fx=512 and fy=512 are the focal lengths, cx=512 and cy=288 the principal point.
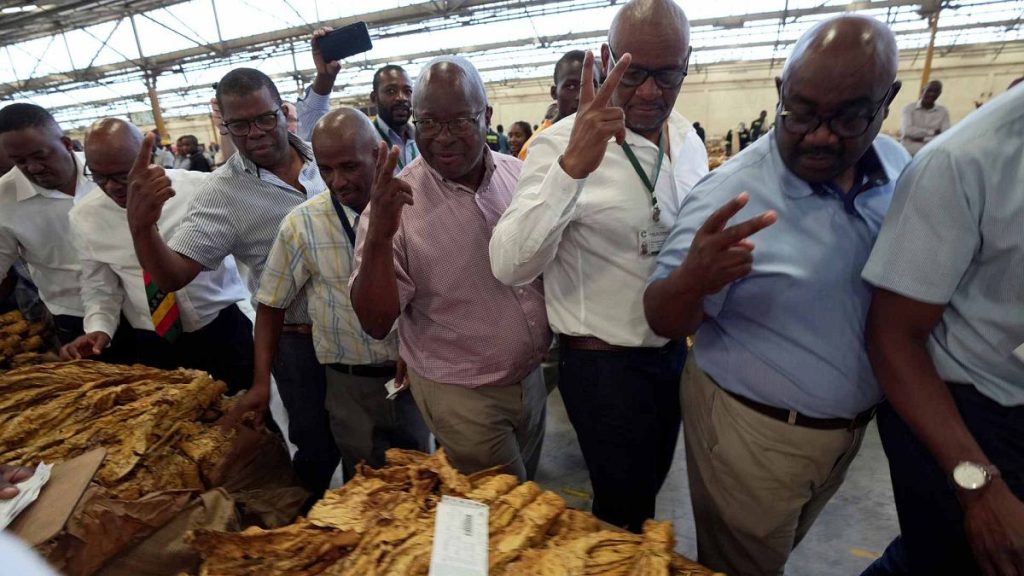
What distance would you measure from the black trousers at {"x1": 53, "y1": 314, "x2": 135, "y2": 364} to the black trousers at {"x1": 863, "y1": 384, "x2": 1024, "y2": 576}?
3.07 m

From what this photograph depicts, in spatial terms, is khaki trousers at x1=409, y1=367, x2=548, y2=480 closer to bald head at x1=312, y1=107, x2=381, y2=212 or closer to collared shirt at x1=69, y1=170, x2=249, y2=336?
bald head at x1=312, y1=107, x2=381, y2=212

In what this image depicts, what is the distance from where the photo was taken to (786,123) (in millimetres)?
1162

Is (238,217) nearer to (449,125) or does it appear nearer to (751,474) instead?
(449,125)

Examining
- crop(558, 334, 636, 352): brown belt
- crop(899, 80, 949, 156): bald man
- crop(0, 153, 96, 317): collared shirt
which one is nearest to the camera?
crop(558, 334, 636, 352): brown belt

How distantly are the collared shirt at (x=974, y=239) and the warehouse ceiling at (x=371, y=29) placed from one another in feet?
32.9

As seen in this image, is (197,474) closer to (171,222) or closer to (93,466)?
(93,466)

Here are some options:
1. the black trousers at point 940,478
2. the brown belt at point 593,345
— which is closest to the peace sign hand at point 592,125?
the brown belt at point 593,345

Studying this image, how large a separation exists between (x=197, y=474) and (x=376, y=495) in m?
0.92

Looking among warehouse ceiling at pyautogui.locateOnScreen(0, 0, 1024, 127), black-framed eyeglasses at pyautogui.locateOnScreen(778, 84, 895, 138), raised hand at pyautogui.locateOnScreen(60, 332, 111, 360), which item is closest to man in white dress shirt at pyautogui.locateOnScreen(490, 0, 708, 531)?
black-framed eyeglasses at pyautogui.locateOnScreen(778, 84, 895, 138)

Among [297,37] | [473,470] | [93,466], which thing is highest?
[297,37]

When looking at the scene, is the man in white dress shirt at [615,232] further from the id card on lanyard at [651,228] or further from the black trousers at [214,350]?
the black trousers at [214,350]

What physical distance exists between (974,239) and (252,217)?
2.19 meters

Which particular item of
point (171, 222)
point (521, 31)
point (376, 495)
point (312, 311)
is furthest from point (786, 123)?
point (521, 31)

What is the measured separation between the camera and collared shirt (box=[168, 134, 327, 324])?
6.38ft
